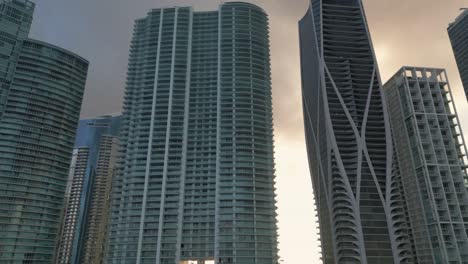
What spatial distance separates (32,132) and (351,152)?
433 ft

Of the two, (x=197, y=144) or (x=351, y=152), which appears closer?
(x=351, y=152)

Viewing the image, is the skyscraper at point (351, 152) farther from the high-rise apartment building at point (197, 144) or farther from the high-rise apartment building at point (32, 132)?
the high-rise apartment building at point (32, 132)

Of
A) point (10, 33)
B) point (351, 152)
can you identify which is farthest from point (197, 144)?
point (10, 33)

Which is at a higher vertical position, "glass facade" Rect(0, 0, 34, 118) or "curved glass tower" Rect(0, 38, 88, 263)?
"glass facade" Rect(0, 0, 34, 118)

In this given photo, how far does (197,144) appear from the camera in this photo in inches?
6757

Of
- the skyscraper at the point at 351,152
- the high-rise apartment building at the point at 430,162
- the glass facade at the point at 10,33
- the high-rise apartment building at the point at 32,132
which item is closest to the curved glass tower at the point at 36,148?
the high-rise apartment building at the point at 32,132

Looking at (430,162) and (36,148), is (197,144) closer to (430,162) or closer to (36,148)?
(36,148)

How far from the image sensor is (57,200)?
6599 inches

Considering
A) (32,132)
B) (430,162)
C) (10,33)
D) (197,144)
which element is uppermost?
(10,33)

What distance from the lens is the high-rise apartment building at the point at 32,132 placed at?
156125 millimetres

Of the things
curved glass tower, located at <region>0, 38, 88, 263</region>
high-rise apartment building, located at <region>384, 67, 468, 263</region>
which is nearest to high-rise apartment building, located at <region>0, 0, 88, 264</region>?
curved glass tower, located at <region>0, 38, 88, 263</region>

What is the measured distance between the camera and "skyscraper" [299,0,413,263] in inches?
6058

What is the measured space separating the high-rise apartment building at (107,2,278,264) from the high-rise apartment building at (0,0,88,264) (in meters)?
25.6

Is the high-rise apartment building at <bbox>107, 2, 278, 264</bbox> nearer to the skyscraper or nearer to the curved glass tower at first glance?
the skyscraper
